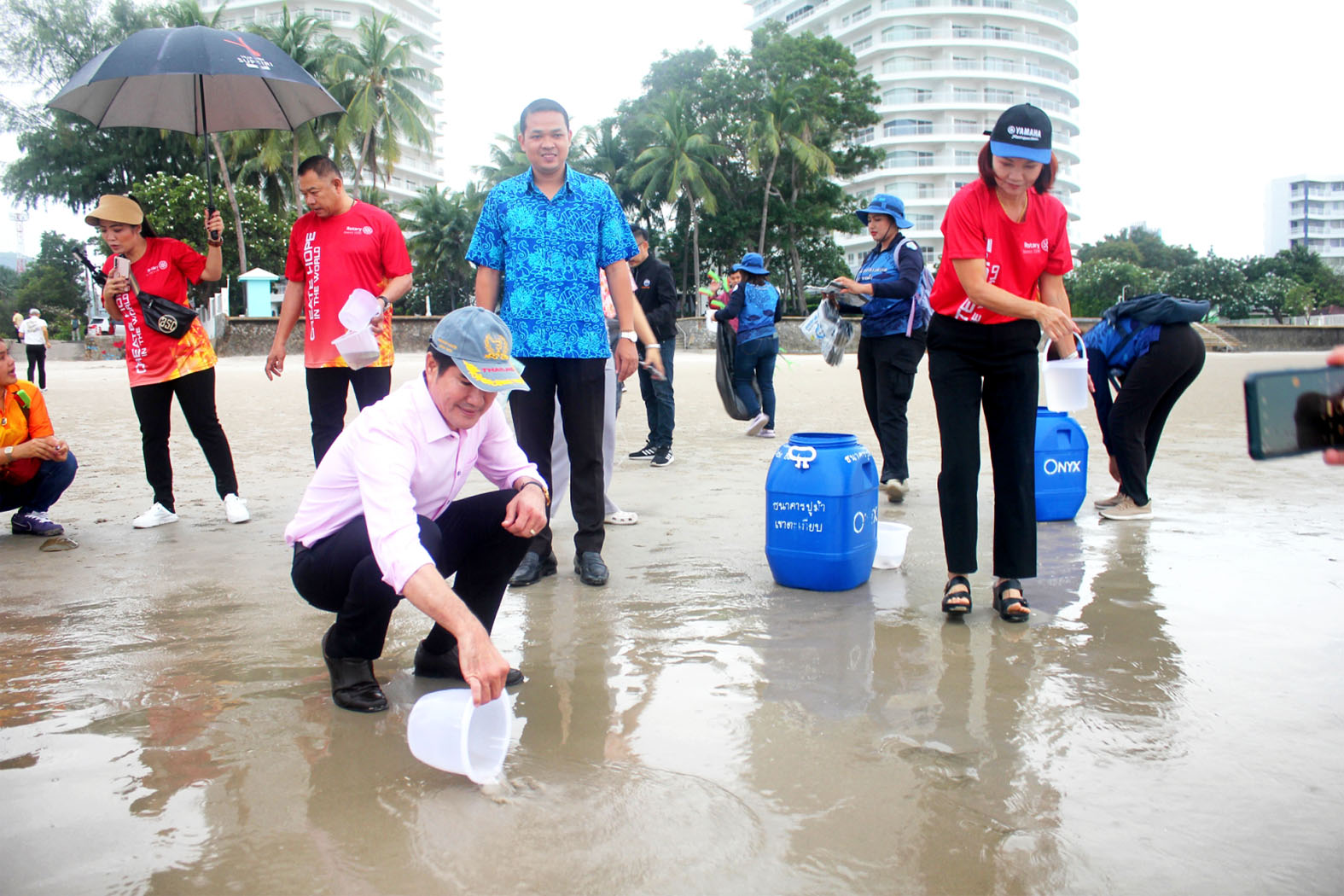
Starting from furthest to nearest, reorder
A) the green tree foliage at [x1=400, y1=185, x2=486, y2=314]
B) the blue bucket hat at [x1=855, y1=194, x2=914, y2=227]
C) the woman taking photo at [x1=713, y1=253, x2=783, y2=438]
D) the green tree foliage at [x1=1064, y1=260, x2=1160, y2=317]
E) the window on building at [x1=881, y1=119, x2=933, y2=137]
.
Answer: the window on building at [x1=881, y1=119, x2=933, y2=137] < the green tree foliage at [x1=1064, y1=260, x2=1160, y2=317] < the green tree foliage at [x1=400, y1=185, x2=486, y2=314] < the woman taking photo at [x1=713, y1=253, x2=783, y2=438] < the blue bucket hat at [x1=855, y1=194, x2=914, y2=227]

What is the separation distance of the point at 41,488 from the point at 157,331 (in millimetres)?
1017

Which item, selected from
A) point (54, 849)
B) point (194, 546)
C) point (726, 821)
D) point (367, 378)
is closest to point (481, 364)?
point (726, 821)

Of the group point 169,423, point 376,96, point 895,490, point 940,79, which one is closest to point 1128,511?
point 895,490

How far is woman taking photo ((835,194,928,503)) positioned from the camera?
5.65 meters

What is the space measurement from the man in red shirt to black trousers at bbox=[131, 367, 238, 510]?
0.67 m

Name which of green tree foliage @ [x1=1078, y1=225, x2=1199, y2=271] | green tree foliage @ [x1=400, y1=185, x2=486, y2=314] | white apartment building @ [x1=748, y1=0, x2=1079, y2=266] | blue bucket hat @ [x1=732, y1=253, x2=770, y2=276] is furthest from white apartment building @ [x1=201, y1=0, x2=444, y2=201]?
blue bucket hat @ [x1=732, y1=253, x2=770, y2=276]

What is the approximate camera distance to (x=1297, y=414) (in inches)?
77.2

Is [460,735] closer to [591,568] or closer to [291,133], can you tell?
[591,568]

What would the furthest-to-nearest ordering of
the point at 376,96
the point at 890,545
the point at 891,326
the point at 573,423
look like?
the point at 376,96 < the point at 891,326 < the point at 890,545 < the point at 573,423

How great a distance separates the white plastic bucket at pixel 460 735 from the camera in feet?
7.45

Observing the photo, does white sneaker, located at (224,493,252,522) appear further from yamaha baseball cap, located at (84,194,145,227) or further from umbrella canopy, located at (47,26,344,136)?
umbrella canopy, located at (47,26,344,136)

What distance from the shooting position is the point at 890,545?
4.38 metres

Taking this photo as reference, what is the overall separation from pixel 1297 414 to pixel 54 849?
8.78 ft

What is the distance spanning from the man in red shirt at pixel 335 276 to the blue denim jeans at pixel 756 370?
15.2 feet
